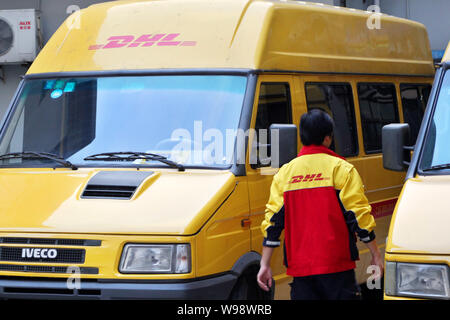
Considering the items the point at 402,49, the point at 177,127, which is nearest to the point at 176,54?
the point at 177,127

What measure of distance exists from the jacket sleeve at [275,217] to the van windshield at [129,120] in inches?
44.4

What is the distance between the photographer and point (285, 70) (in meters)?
7.64

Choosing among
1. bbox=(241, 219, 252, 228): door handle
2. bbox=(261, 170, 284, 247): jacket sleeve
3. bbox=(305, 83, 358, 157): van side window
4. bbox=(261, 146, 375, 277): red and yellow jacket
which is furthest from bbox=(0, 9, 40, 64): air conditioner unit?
bbox=(261, 146, 375, 277): red and yellow jacket

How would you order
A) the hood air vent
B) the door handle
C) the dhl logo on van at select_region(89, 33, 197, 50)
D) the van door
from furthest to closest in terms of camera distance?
the dhl logo on van at select_region(89, 33, 197, 50)
the van door
the door handle
the hood air vent

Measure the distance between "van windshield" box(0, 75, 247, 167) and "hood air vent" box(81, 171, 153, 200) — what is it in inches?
12.1

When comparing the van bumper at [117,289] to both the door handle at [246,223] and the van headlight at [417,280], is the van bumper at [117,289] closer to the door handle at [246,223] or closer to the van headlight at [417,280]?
the door handle at [246,223]

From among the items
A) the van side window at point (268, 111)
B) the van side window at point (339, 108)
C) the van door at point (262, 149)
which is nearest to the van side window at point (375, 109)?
the van side window at point (339, 108)

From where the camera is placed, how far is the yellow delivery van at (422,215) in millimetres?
5117

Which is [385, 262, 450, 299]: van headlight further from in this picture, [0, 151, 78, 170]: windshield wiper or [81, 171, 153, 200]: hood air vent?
[0, 151, 78, 170]: windshield wiper

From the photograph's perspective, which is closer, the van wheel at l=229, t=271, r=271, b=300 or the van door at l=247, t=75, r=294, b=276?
the van wheel at l=229, t=271, r=271, b=300

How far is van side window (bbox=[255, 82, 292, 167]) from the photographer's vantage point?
7129 millimetres

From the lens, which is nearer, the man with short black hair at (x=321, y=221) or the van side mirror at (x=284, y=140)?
the man with short black hair at (x=321, y=221)
